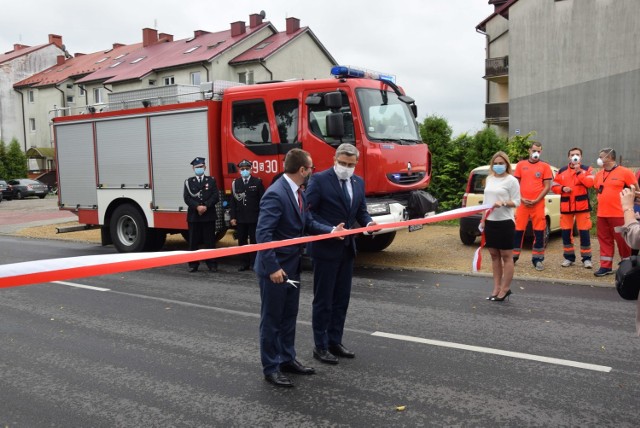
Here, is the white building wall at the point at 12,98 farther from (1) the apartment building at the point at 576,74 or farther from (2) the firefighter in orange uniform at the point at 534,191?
(2) the firefighter in orange uniform at the point at 534,191

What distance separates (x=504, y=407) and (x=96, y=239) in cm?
1290

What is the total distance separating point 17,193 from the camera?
3672 centimetres

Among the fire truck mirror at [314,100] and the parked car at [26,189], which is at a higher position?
the fire truck mirror at [314,100]

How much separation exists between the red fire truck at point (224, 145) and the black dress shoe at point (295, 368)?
14.5 feet

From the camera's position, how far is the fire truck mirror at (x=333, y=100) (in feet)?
28.6

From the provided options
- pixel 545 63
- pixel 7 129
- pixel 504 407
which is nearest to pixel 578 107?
pixel 545 63

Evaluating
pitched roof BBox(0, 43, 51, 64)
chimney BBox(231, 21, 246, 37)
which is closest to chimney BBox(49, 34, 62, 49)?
pitched roof BBox(0, 43, 51, 64)

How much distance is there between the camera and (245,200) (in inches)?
379

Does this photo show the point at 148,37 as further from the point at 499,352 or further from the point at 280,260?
the point at 499,352

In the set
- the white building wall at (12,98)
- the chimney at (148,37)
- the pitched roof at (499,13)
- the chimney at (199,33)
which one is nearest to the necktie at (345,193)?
the pitched roof at (499,13)

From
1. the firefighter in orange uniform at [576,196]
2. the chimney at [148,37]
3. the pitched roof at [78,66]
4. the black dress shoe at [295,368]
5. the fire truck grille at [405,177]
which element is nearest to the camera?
the black dress shoe at [295,368]

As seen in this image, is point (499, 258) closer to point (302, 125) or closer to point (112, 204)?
point (302, 125)

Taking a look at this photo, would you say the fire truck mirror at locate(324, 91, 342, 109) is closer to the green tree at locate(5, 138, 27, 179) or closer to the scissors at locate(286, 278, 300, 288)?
the scissors at locate(286, 278, 300, 288)

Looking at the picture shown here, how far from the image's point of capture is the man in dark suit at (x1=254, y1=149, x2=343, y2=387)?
4355 millimetres
